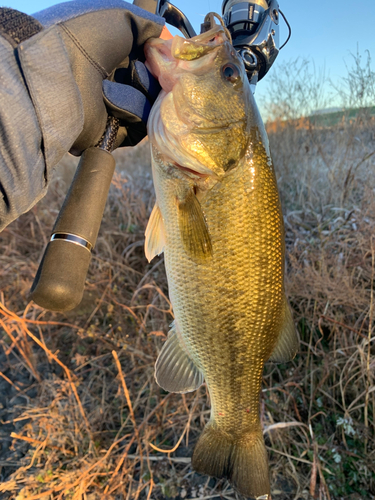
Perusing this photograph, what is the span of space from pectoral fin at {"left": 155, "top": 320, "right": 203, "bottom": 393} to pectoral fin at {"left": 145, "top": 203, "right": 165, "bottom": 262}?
0.41 metres

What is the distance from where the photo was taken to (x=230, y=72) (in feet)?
4.68

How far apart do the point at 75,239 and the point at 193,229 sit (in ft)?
1.59

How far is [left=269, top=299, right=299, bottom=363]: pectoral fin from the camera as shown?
1486mm

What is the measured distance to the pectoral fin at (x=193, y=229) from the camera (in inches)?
52.5

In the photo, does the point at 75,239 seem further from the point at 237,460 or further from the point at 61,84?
the point at 237,460

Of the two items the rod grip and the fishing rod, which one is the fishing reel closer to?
the fishing rod

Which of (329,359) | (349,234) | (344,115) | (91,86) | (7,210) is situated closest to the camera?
(7,210)

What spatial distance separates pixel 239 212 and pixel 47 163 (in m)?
0.79

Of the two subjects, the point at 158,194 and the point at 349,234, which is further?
the point at 349,234

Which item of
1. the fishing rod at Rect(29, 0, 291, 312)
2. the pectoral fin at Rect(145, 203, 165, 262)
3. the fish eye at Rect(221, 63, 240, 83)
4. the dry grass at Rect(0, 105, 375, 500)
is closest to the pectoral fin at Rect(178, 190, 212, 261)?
the pectoral fin at Rect(145, 203, 165, 262)

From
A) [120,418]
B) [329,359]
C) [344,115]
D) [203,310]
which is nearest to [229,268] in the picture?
[203,310]

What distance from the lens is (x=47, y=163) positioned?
3.71 feet

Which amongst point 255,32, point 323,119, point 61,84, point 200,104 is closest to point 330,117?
point 323,119

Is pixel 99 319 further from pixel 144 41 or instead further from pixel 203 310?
pixel 144 41
